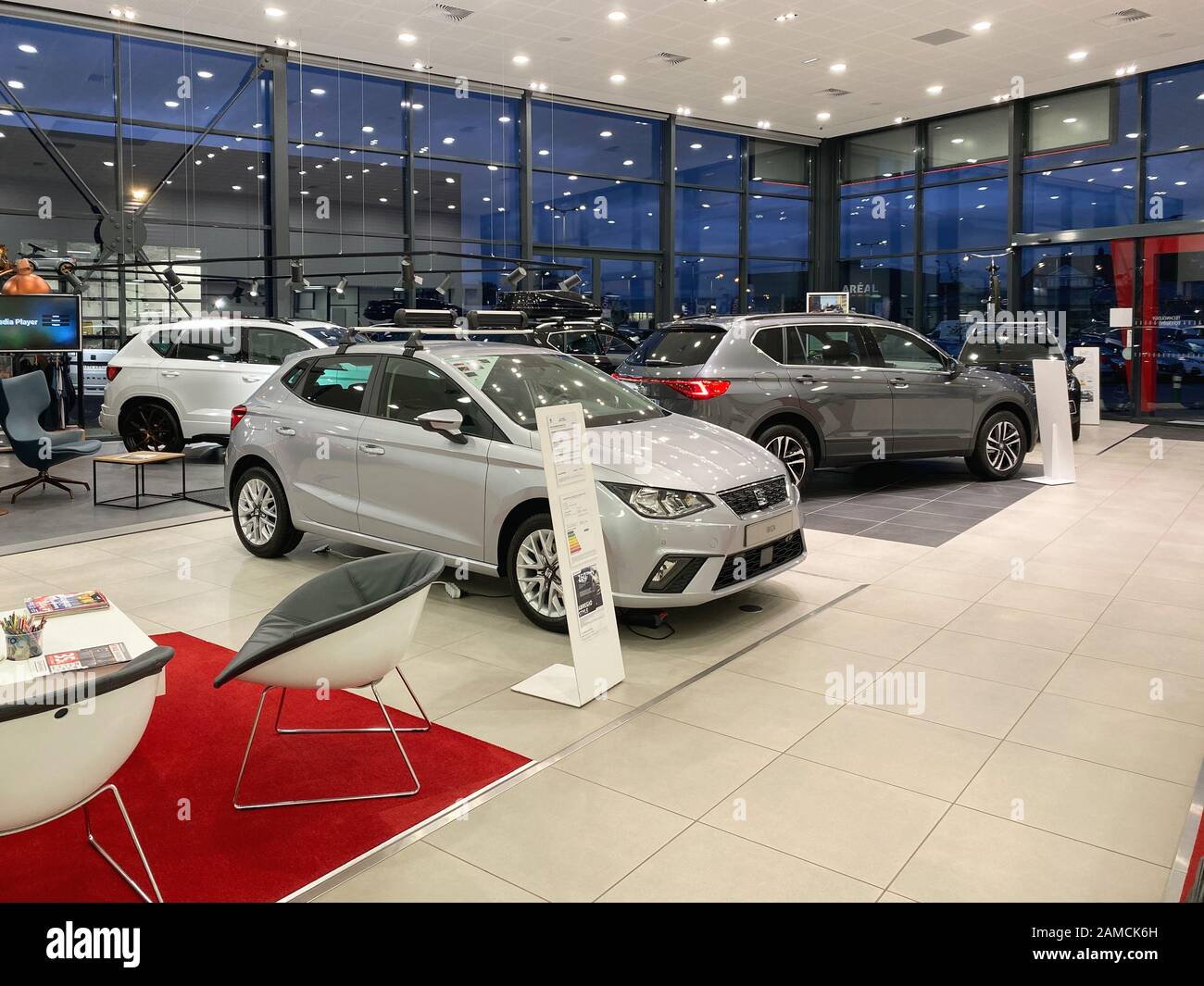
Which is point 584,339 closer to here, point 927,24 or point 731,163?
point 927,24

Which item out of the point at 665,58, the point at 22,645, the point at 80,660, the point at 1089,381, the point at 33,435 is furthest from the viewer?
the point at 1089,381

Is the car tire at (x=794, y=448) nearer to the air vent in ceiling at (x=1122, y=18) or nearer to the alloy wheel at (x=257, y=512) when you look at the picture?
the alloy wheel at (x=257, y=512)

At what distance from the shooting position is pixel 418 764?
11.1 ft

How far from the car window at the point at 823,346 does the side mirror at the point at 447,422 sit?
12.6 feet

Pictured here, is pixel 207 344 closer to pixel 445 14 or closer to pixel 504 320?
pixel 445 14

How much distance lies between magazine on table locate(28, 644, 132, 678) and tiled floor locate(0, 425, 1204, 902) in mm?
949

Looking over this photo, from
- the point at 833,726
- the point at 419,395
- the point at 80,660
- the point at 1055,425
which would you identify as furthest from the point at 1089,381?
the point at 80,660

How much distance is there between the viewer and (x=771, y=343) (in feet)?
26.2

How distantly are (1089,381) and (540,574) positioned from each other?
1240cm

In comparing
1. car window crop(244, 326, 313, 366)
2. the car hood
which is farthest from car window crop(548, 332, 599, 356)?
the car hood

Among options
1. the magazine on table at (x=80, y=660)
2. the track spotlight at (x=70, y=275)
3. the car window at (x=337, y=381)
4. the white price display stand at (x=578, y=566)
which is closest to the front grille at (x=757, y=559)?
the white price display stand at (x=578, y=566)

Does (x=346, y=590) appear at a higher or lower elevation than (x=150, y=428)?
lower

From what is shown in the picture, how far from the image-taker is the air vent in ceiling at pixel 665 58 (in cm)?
1288
